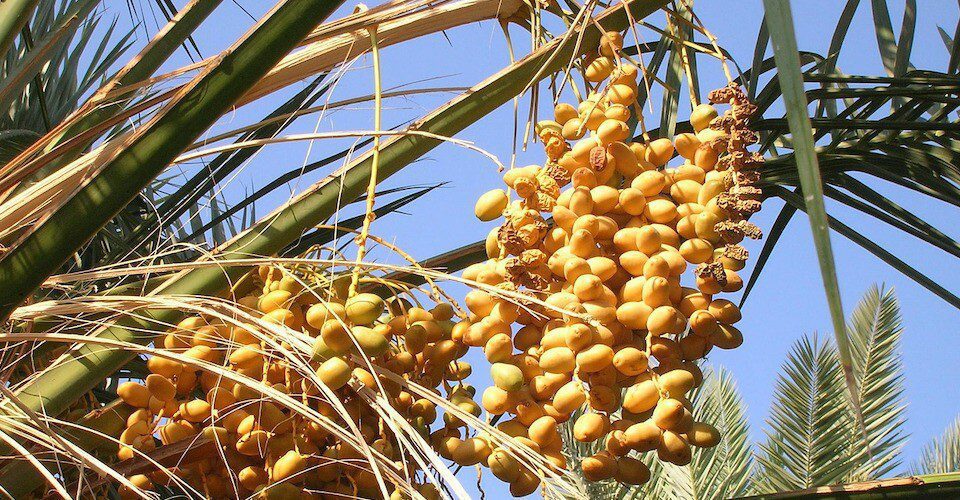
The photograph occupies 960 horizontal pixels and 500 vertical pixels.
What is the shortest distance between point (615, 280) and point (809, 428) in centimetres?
345

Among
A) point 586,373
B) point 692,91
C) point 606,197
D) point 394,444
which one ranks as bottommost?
point 394,444

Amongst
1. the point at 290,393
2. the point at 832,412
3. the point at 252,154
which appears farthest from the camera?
the point at 832,412

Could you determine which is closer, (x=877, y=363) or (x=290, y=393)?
(x=290, y=393)

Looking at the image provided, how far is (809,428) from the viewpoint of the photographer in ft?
14.2

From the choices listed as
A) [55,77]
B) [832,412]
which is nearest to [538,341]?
[55,77]

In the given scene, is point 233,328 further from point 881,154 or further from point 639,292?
point 881,154

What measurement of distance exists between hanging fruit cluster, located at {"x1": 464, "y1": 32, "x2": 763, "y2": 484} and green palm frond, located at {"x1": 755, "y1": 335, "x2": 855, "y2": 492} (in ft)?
10.2

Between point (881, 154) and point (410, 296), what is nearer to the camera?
point (410, 296)

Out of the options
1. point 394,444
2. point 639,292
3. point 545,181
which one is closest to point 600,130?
point 545,181

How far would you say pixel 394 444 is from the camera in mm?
1156

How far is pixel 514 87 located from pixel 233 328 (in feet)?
1.31

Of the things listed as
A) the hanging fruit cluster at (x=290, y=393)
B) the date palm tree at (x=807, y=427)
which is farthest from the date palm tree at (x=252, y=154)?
the date palm tree at (x=807, y=427)

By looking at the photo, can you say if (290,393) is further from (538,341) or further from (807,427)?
(807,427)

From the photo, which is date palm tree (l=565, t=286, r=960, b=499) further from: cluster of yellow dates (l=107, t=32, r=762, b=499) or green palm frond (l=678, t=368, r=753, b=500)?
cluster of yellow dates (l=107, t=32, r=762, b=499)
